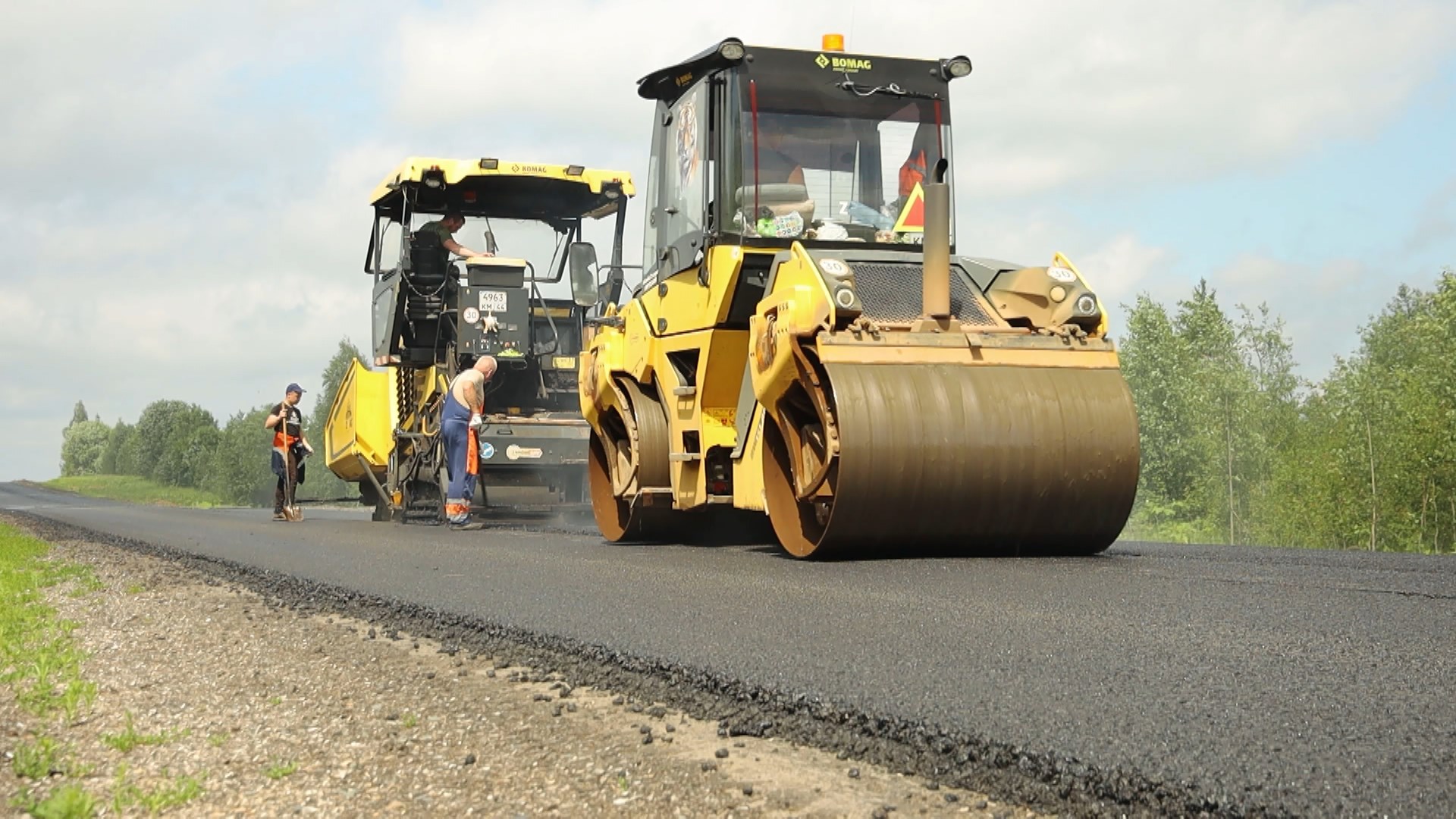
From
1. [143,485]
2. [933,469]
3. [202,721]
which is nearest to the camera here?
[202,721]

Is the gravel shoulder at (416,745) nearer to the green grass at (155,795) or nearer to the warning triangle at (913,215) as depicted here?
the green grass at (155,795)

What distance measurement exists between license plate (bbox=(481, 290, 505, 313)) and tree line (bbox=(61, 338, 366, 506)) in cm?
2928

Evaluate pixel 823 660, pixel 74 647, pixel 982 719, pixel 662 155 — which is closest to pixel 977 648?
pixel 823 660

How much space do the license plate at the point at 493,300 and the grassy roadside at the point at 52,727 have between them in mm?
6783

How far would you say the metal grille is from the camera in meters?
7.26

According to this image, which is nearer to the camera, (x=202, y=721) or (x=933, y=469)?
(x=202, y=721)

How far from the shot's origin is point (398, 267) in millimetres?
14297

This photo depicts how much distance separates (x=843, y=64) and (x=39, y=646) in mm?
5287

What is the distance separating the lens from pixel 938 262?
7.05 m

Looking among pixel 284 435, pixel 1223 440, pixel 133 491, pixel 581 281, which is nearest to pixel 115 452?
pixel 133 491

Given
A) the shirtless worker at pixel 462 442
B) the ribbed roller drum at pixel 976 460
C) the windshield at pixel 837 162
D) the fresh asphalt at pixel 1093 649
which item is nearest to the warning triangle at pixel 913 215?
the windshield at pixel 837 162

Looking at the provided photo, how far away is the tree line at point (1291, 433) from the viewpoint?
32.5 m

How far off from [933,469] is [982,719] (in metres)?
3.44

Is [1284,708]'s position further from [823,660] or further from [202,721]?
[202,721]
